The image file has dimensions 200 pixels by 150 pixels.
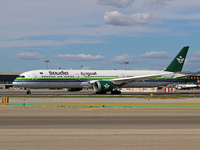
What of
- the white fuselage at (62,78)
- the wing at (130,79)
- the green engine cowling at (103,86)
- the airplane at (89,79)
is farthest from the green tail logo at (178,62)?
the green engine cowling at (103,86)

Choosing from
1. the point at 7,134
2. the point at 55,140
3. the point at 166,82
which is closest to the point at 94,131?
the point at 55,140

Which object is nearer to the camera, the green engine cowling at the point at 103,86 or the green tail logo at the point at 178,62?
the green engine cowling at the point at 103,86

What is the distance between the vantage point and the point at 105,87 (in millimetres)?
52781

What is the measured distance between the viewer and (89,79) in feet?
182

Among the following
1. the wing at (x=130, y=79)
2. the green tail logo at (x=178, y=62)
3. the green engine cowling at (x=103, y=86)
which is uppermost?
the green tail logo at (x=178, y=62)

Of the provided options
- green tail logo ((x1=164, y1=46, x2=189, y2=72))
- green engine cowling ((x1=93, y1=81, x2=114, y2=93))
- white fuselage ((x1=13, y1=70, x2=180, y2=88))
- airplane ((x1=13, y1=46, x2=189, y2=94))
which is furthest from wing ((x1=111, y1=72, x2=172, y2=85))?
green tail logo ((x1=164, y1=46, x2=189, y2=72))

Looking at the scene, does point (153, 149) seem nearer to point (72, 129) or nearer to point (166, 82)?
point (72, 129)

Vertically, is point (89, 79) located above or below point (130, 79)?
Answer: above

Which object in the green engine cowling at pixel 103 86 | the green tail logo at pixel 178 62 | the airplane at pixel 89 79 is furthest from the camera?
the green tail logo at pixel 178 62

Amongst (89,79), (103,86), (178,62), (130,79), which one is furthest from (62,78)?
(178,62)

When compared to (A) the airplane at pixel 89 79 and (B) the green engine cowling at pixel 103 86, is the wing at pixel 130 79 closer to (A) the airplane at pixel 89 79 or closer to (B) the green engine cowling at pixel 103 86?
(A) the airplane at pixel 89 79

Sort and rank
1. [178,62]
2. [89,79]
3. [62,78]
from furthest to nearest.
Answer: [178,62]
[89,79]
[62,78]

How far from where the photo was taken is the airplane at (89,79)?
174 feet

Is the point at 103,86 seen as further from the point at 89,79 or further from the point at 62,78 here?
the point at 62,78
